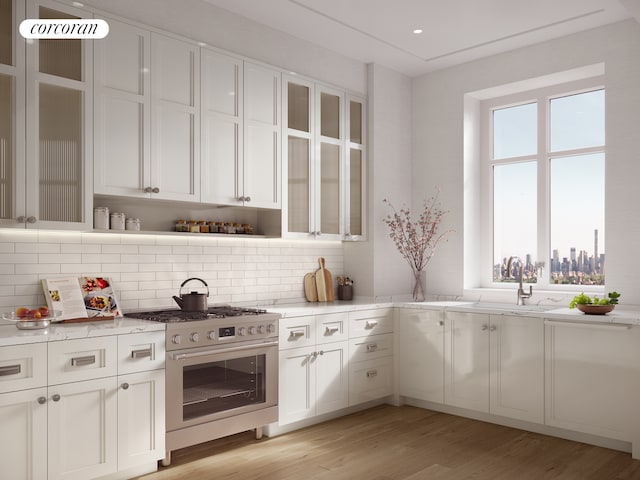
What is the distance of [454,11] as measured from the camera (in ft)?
14.1

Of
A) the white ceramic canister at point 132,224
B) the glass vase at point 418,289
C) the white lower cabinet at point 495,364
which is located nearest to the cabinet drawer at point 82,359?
the white ceramic canister at point 132,224

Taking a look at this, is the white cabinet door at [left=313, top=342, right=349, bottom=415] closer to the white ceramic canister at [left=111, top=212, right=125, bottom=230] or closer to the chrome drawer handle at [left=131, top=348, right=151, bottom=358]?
the chrome drawer handle at [left=131, top=348, right=151, bottom=358]

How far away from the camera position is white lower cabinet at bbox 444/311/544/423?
13.8 ft

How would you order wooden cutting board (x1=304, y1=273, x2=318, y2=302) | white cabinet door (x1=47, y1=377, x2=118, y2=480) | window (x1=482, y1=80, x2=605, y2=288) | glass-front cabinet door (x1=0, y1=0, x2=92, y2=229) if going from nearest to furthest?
white cabinet door (x1=47, y1=377, x2=118, y2=480)
glass-front cabinet door (x1=0, y1=0, x2=92, y2=229)
window (x1=482, y1=80, x2=605, y2=288)
wooden cutting board (x1=304, y1=273, x2=318, y2=302)

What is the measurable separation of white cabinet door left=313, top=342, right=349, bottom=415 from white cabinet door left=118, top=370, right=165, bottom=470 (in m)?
1.34

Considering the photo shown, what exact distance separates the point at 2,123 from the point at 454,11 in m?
3.20

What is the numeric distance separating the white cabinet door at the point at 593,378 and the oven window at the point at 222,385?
2.10m

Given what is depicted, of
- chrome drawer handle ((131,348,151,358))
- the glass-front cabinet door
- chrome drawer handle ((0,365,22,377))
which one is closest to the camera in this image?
chrome drawer handle ((0,365,22,377))

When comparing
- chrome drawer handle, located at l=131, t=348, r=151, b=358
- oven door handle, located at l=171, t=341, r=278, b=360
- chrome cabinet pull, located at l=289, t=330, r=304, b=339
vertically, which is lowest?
oven door handle, located at l=171, t=341, r=278, b=360

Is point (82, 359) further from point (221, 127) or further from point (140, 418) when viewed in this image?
point (221, 127)

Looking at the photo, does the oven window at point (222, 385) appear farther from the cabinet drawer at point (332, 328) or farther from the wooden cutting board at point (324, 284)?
the wooden cutting board at point (324, 284)

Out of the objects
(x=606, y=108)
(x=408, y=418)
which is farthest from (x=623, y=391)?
(x=606, y=108)

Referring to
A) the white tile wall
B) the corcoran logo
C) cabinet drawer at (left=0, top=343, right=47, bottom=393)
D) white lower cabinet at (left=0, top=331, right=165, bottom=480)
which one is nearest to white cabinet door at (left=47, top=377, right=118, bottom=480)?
white lower cabinet at (left=0, top=331, right=165, bottom=480)

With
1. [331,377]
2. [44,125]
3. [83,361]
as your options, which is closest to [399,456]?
[331,377]
